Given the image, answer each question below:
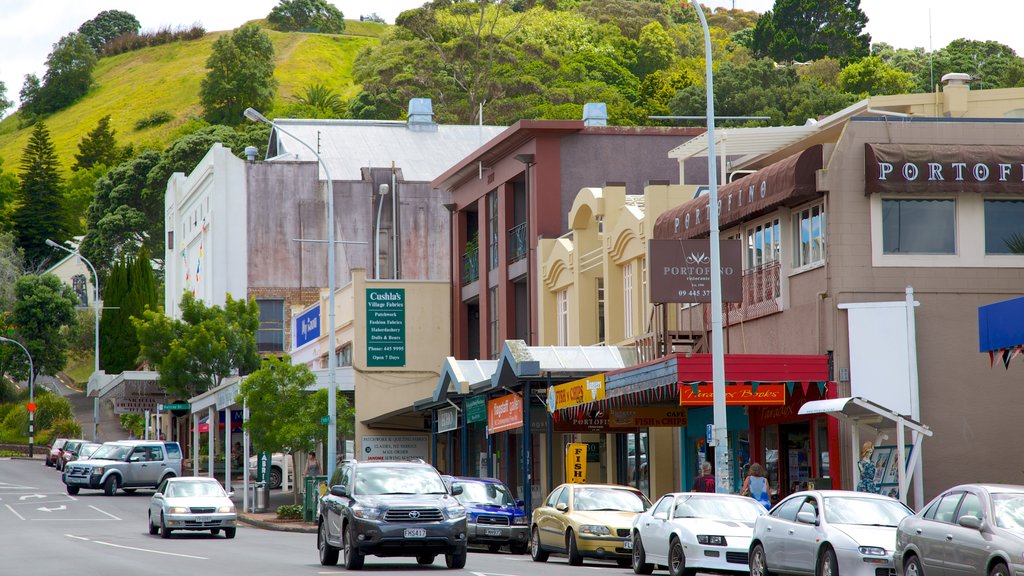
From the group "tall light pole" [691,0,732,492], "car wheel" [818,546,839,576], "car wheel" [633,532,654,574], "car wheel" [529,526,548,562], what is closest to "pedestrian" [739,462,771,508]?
"tall light pole" [691,0,732,492]

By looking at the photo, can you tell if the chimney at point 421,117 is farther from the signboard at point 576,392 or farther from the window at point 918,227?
the window at point 918,227

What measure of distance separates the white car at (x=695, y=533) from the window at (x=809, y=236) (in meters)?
6.57

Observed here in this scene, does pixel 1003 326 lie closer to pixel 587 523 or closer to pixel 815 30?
pixel 587 523

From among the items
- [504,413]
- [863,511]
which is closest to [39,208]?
[504,413]

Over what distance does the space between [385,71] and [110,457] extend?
174ft

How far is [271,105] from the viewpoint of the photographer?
148 m

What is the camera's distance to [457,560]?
844 inches

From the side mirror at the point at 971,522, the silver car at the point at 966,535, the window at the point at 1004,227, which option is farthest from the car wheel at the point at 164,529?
the side mirror at the point at 971,522

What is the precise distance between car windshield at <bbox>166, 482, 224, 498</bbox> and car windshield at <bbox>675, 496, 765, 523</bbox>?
14.3m

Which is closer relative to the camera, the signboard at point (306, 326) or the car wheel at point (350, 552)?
the car wheel at point (350, 552)

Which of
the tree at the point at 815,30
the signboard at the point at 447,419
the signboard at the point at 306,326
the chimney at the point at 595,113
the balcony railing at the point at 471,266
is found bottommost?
the signboard at the point at 447,419

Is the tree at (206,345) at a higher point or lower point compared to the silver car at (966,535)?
higher

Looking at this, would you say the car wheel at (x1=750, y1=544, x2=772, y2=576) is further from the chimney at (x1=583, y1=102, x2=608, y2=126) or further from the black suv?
the chimney at (x1=583, y1=102, x2=608, y2=126)

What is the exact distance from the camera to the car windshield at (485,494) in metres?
28.6
